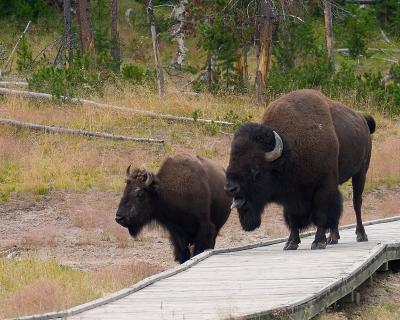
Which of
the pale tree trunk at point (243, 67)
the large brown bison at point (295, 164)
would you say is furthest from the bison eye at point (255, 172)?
the pale tree trunk at point (243, 67)

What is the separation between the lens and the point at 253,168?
12633 millimetres

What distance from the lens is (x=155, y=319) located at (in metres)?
8.38

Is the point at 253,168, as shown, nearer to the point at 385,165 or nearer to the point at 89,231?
the point at 89,231

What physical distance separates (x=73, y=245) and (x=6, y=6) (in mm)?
26324

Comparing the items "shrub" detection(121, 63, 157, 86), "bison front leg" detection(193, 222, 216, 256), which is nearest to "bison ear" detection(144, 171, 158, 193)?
"bison front leg" detection(193, 222, 216, 256)

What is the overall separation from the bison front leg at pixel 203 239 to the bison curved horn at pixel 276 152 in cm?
180

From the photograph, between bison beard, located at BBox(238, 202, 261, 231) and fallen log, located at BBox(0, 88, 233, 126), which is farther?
fallen log, located at BBox(0, 88, 233, 126)

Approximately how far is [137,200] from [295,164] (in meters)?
2.44

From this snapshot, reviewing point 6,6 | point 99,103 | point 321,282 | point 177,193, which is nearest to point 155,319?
point 321,282

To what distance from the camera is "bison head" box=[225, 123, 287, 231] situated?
12508 mm

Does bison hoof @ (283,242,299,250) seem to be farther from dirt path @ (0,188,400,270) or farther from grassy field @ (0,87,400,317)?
grassy field @ (0,87,400,317)

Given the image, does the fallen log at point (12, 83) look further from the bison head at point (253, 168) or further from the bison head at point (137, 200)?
the bison head at point (253, 168)

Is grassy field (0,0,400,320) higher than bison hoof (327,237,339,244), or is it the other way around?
bison hoof (327,237,339,244)

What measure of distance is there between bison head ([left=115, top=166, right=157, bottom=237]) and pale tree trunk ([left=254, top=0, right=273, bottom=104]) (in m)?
13.7
